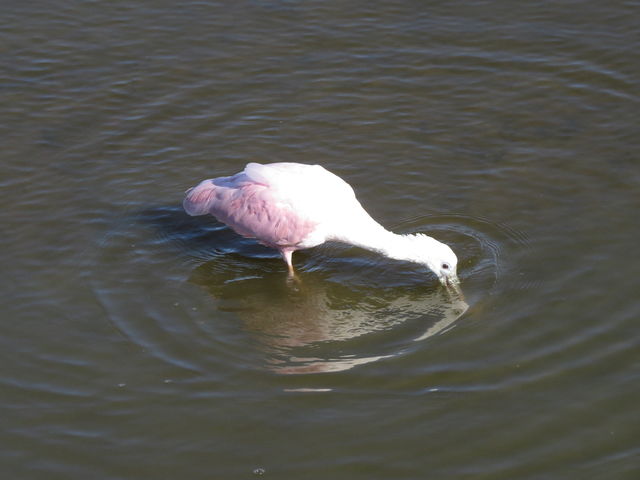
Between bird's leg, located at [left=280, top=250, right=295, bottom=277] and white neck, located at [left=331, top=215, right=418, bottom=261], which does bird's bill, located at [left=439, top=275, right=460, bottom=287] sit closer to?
white neck, located at [left=331, top=215, right=418, bottom=261]

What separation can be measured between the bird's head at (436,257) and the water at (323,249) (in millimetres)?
212

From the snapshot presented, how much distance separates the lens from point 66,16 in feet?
42.4

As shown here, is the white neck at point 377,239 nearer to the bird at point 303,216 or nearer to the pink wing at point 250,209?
the bird at point 303,216

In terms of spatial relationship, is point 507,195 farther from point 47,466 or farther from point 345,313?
point 47,466

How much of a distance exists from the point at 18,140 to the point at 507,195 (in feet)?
16.8

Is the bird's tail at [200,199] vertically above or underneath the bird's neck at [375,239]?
above

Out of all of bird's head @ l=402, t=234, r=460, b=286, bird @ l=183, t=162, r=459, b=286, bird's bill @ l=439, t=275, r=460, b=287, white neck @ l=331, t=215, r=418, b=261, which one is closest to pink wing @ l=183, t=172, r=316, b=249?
bird @ l=183, t=162, r=459, b=286

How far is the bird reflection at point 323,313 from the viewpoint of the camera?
7.56 m

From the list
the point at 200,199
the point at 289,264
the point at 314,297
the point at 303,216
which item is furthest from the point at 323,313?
the point at 200,199

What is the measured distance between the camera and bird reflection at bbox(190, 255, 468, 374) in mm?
7559

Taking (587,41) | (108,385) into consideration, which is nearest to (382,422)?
(108,385)

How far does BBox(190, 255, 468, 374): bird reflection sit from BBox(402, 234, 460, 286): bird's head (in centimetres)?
12

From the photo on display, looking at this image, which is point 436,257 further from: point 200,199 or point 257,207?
point 200,199

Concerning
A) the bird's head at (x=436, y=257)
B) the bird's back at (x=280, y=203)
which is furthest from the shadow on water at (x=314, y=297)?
the bird's back at (x=280, y=203)
